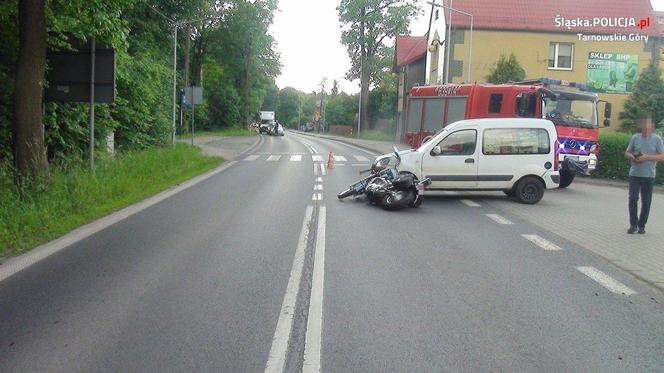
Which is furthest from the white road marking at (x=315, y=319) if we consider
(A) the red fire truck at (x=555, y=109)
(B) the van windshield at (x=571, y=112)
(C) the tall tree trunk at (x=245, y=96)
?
(C) the tall tree trunk at (x=245, y=96)

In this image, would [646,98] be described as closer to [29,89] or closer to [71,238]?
[29,89]

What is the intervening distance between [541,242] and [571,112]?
10.5 meters

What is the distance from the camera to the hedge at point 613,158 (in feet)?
73.8

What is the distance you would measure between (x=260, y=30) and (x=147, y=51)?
118 feet

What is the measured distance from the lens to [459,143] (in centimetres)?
1498

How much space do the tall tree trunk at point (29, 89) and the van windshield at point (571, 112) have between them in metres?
12.9

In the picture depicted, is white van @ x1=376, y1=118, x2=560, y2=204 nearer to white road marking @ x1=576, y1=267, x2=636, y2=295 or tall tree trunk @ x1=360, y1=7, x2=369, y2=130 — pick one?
white road marking @ x1=576, y1=267, x2=636, y2=295

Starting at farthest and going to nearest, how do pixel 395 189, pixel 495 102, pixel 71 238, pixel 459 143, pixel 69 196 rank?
pixel 495 102, pixel 459 143, pixel 395 189, pixel 69 196, pixel 71 238

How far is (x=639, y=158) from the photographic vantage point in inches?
414

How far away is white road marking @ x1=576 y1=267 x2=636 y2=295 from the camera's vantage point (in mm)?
6984

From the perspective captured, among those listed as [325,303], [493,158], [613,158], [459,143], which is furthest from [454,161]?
[613,158]

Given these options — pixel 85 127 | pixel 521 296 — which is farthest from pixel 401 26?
pixel 521 296

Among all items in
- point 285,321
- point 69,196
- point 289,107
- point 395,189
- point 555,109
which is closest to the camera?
point 285,321

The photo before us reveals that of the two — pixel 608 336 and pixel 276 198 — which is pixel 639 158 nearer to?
pixel 608 336
